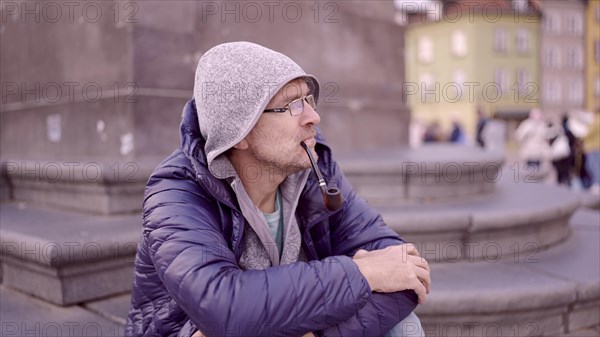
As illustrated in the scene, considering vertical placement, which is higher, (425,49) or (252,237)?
(252,237)

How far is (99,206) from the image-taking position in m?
3.47

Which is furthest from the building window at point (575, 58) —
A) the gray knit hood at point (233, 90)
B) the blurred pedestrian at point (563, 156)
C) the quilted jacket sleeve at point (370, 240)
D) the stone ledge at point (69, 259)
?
the gray knit hood at point (233, 90)

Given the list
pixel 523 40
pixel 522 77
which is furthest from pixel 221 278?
pixel 523 40

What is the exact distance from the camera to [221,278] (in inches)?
64.3

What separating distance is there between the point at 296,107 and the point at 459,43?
38.7 metres

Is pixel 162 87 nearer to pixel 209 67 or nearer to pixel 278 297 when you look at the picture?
pixel 209 67

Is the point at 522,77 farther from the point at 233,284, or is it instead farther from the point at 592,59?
the point at 233,284

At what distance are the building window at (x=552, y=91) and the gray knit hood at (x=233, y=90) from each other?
4383cm

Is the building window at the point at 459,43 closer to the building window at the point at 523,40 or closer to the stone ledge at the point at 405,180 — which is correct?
the building window at the point at 523,40

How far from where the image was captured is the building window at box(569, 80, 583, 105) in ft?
141

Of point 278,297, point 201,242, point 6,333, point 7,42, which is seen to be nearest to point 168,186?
point 201,242

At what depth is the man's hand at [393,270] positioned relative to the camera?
181 centimetres

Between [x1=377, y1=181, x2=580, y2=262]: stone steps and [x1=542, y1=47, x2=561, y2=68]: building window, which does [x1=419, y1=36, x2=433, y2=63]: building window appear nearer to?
[x1=542, y1=47, x2=561, y2=68]: building window

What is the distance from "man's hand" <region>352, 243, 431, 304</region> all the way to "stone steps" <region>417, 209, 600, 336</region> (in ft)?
3.05
